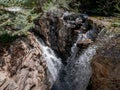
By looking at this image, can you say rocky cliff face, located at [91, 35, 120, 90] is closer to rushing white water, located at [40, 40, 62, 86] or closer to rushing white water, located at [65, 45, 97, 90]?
rushing white water, located at [65, 45, 97, 90]

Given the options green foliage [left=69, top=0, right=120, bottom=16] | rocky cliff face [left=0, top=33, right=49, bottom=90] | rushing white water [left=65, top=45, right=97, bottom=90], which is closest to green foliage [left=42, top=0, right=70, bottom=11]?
green foliage [left=69, top=0, right=120, bottom=16]

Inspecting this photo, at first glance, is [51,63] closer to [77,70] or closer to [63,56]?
[63,56]

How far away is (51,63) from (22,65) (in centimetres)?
246

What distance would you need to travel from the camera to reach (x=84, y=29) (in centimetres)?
992

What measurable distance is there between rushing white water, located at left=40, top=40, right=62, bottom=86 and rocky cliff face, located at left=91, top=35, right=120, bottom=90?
272 centimetres

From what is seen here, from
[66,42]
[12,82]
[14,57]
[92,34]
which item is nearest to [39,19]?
[66,42]

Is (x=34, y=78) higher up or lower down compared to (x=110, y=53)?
lower down

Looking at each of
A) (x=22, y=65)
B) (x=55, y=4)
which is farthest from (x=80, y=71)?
(x=55, y=4)

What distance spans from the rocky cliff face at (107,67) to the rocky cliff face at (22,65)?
1.85 meters

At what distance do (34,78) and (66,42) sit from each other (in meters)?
3.02

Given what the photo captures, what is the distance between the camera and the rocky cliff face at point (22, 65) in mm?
7398

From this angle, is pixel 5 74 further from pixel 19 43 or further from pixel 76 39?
pixel 76 39

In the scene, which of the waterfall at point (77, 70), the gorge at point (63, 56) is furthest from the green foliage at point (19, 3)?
the waterfall at point (77, 70)

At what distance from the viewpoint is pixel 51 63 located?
993 centimetres
